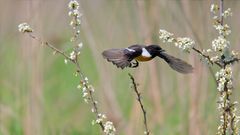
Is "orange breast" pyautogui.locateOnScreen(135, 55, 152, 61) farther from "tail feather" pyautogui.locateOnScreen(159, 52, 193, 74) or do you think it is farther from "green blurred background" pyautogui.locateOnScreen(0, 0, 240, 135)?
"green blurred background" pyautogui.locateOnScreen(0, 0, 240, 135)

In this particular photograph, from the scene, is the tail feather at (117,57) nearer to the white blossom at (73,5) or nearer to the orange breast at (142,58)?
the orange breast at (142,58)

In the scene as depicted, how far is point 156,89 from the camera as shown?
8.98ft

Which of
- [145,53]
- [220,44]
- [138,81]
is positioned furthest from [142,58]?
[138,81]

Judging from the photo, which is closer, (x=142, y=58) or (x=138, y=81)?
(x=142, y=58)

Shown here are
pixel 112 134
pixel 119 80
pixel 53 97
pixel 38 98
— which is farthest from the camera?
pixel 119 80

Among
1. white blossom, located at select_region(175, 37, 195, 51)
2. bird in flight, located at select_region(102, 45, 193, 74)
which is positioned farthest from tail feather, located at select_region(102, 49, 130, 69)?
white blossom, located at select_region(175, 37, 195, 51)

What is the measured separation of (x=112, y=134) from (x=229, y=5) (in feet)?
4.28

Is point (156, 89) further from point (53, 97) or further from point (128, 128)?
point (53, 97)

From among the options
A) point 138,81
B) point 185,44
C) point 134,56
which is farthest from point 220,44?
point 138,81

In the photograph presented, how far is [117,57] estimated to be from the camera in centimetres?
115

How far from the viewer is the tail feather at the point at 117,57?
113 centimetres

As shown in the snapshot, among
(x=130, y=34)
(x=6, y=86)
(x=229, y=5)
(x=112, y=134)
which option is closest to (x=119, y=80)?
(x=6, y=86)

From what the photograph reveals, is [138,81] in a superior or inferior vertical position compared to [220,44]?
superior

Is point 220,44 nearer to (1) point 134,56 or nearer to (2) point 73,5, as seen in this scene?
(1) point 134,56
